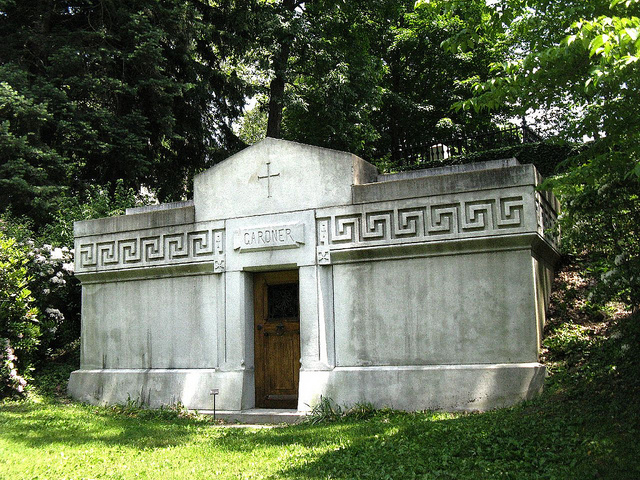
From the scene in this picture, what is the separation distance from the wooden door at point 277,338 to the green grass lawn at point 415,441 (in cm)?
144

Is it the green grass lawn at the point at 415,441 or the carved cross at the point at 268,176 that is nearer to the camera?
the green grass lawn at the point at 415,441

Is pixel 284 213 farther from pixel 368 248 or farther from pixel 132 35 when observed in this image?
pixel 132 35

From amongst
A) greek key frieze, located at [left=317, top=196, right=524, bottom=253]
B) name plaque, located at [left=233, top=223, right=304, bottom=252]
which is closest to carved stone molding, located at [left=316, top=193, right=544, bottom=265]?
greek key frieze, located at [left=317, top=196, right=524, bottom=253]

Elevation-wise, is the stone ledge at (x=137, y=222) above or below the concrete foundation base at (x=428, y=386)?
above

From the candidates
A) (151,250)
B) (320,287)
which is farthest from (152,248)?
(320,287)

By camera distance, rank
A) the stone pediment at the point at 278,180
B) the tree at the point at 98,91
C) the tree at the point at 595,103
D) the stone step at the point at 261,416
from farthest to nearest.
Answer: the tree at the point at 98,91, the stone pediment at the point at 278,180, the stone step at the point at 261,416, the tree at the point at 595,103

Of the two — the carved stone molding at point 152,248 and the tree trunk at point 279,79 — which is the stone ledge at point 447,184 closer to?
the carved stone molding at point 152,248

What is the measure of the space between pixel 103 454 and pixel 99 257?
5.50 metres

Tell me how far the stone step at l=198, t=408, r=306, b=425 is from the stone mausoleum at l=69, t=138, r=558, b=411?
0.45 ft

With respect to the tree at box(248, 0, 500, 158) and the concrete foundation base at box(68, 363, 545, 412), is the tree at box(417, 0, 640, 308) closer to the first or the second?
the concrete foundation base at box(68, 363, 545, 412)

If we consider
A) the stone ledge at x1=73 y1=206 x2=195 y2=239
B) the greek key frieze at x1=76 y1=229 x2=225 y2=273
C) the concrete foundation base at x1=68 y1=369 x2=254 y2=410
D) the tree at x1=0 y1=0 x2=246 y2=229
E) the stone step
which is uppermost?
the tree at x1=0 y1=0 x2=246 y2=229

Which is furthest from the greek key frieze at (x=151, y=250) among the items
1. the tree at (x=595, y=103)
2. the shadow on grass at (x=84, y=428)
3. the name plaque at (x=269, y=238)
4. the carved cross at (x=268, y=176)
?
the tree at (x=595, y=103)

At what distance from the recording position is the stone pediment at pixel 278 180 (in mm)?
10320

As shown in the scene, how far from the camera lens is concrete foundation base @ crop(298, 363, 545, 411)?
870cm
